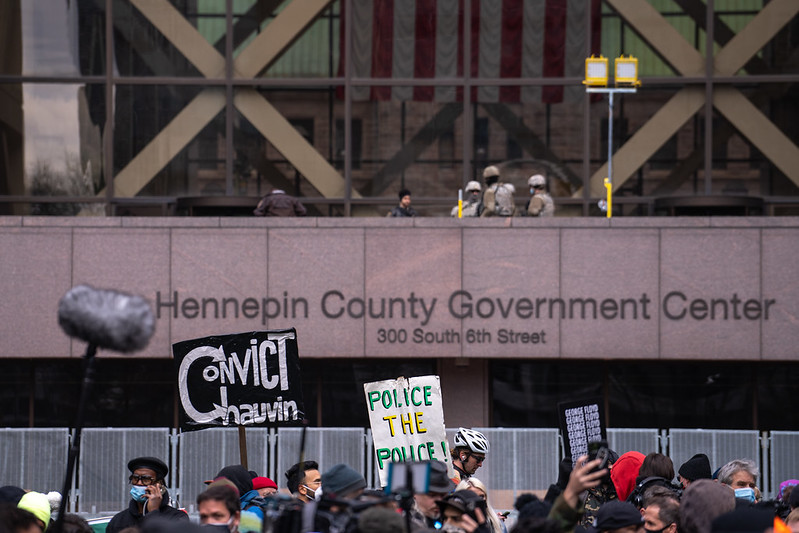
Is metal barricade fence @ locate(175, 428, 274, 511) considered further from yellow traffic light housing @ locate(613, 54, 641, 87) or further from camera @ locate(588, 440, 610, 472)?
camera @ locate(588, 440, 610, 472)

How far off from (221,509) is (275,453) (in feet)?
36.2

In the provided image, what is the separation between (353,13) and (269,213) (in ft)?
14.2

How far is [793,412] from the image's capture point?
66.2 ft

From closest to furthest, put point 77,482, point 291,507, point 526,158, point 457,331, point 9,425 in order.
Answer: point 291,507, point 77,482, point 457,331, point 9,425, point 526,158

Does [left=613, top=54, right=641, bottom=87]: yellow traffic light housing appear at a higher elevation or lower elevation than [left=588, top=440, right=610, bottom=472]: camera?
higher

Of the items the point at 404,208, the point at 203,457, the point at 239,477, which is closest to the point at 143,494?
the point at 239,477

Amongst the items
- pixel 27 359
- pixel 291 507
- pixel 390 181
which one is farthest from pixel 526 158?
pixel 291 507

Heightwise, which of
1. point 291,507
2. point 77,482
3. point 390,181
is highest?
point 390,181

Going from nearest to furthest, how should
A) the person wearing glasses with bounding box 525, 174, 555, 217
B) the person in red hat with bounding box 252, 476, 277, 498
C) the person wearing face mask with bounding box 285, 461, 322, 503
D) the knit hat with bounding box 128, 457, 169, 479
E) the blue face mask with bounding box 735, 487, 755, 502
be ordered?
the knit hat with bounding box 128, 457, 169, 479
the blue face mask with bounding box 735, 487, 755, 502
the person wearing face mask with bounding box 285, 461, 322, 503
the person in red hat with bounding box 252, 476, 277, 498
the person wearing glasses with bounding box 525, 174, 555, 217

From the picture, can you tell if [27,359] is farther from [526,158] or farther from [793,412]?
[793,412]

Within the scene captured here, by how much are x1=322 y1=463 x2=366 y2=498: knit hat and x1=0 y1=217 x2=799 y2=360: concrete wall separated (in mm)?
12296

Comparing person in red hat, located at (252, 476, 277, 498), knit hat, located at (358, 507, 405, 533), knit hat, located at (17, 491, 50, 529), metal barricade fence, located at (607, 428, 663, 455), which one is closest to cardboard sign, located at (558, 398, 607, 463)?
person in red hat, located at (252, 476, 277, 498)

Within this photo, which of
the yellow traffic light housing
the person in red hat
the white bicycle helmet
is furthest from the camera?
the yellow traffic light housing

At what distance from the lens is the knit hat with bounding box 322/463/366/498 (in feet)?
22.0
